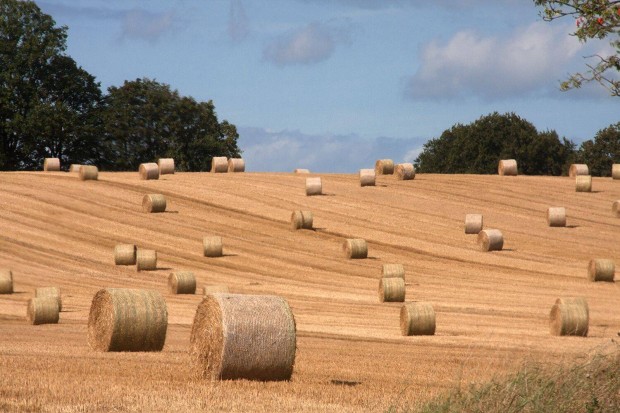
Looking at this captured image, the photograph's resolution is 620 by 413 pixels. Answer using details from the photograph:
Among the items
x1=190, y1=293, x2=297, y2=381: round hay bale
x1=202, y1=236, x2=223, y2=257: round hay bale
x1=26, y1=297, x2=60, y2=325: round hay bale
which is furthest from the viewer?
x1=202, y1=236, x2=223, y2=257: round hay bale

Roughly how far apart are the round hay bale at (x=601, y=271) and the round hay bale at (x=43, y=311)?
1869 cm

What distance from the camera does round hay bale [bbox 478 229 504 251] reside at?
41656mm

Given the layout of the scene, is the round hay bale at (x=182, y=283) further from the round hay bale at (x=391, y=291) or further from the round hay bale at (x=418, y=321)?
the round hay bale at (x=418, y=321)

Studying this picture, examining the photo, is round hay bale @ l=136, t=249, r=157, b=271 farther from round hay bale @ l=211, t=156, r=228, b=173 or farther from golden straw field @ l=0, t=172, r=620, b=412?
round hay bale @ l=211, t=156, r=228, b=173

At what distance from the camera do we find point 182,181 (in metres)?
51.7

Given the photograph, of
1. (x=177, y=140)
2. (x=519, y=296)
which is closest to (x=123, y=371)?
(x=519, y=296)

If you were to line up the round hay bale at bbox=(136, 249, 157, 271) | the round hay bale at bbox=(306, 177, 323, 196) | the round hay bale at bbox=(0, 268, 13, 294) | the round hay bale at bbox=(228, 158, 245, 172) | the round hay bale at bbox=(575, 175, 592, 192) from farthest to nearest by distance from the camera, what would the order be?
the round hay bale at bbox=(228, 158, 245, 172) < the round hay bale at bbox=(575, 175, 592, 192) < the round hay bale at bbox=(306, 177, 323, 196) < the round hay bale at bbox=(136, 249, 157, 271) < the round hay bale at bbox=(0, 268, 13, 294)

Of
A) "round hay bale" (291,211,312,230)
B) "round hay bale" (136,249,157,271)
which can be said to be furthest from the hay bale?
"round hay bale" (136,249,157,271)

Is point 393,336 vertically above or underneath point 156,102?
underneath

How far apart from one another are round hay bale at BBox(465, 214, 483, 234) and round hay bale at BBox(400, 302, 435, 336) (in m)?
19.9

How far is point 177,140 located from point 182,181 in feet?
94.2

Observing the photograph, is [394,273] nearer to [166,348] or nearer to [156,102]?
[166,348]

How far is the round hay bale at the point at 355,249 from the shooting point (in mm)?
40500

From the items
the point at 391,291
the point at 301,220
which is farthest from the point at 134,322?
the point at 301,220
